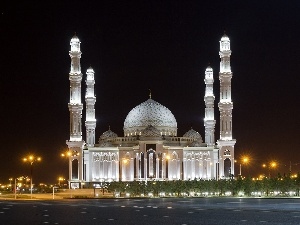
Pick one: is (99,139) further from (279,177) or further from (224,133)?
(279,177)

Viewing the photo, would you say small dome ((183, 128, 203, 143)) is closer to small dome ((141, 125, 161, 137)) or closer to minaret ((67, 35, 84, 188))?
small dome ((141, 125, 161, 137))

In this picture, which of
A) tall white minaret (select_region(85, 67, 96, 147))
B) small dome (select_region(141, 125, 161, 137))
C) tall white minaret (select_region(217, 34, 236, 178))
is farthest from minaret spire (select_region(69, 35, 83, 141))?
tall white minaret (select_region(217, 34, 236, 178))

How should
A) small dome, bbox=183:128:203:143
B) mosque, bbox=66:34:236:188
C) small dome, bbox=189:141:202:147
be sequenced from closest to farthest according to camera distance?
mosque, bbox=66:34:236:188 < small dome, bbox=189:141:202:147 < small dome, bbox=183:128:203:143

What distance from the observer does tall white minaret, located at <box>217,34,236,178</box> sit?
279 ft

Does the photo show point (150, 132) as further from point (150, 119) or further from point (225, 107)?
point (225, 107)

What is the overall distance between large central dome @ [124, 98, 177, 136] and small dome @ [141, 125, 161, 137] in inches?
175

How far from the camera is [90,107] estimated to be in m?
90.0

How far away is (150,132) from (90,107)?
8.54 m

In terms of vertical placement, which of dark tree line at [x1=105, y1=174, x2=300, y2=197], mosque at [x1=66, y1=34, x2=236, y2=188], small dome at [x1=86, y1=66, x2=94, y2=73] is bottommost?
dark tree line at [x1=105, y1=174, x2=300, y2=197]

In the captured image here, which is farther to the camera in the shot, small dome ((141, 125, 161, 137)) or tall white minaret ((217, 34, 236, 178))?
small dome ((141, 125, 161, 137))

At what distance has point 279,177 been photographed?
57812 mm

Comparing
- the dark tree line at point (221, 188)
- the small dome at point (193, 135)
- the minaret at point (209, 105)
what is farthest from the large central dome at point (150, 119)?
the dark tree line at point (221, 188)

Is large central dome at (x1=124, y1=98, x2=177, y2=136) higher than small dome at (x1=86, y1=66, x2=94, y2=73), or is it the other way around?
small dome at (x1=86, y1=66, x2=94, y2=73)

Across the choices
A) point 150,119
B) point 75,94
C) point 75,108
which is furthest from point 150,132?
point 75,94
